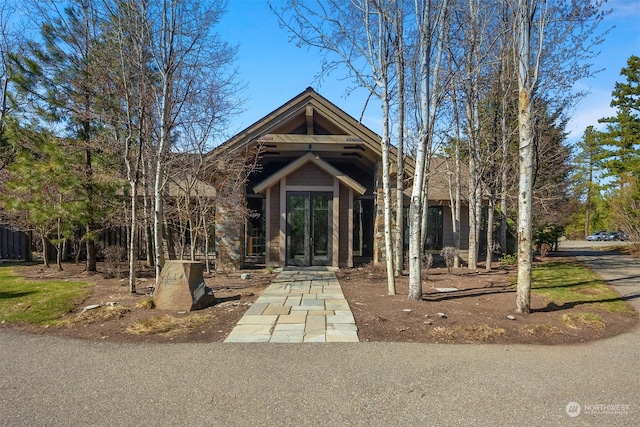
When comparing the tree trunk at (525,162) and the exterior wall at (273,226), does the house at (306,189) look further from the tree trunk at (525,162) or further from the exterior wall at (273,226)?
the tree trunk at (525,162)

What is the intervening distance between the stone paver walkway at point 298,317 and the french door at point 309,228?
3363mm

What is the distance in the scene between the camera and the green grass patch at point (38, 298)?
674 centimetres

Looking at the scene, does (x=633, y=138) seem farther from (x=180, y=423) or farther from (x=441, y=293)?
(x=180, y=423)

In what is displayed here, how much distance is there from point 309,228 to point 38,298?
7.83m

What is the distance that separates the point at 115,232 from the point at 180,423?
1402 cm

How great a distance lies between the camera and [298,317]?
22.4ft

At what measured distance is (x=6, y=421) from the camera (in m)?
3.24

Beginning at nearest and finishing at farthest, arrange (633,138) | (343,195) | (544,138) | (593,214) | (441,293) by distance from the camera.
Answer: (441,293) < (343,195) < (544,138) < (633,138) < (593,214)

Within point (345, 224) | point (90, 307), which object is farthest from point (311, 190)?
point (90, 307)

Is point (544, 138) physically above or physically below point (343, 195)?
above

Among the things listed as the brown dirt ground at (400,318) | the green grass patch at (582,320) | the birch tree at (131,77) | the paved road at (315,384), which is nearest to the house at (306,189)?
the birch tree at (131,77)

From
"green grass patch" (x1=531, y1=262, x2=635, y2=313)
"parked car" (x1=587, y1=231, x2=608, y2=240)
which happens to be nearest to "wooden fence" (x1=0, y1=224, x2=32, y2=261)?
"green grass patch" (x1=531, y1=262, x2=635, y2=313)

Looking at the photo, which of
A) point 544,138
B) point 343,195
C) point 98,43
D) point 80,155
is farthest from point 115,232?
point 544,138

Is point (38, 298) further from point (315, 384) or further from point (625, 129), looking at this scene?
point (625, 129)
